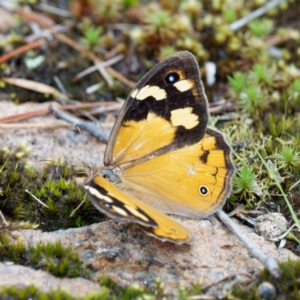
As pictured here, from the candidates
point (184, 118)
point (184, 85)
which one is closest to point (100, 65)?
point (184, 85)

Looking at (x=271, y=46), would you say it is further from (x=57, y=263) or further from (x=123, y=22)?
(x=57, y=263)

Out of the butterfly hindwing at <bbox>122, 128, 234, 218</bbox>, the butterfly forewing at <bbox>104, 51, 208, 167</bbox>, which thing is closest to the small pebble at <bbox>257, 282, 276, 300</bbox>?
the butterfly hindwing at <bbox>122, 128, 234, 218</bbox>

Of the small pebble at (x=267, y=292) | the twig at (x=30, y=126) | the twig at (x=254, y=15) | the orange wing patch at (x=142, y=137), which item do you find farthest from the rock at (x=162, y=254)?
the twig at (x=254, y=15)

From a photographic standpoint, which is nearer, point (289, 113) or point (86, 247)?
point (86, 247)

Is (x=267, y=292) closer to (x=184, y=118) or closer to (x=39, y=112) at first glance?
(x=184, y=118)

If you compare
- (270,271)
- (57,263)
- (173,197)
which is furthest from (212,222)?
(57,263)

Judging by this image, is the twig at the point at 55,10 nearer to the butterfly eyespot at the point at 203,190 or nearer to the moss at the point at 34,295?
the butterfly eyespot at the point at 203,190

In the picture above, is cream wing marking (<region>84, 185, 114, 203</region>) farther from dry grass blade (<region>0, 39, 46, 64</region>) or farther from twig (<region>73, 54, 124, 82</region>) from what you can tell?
dry grass blade (<region>0, 39, 46, 64</region>)
